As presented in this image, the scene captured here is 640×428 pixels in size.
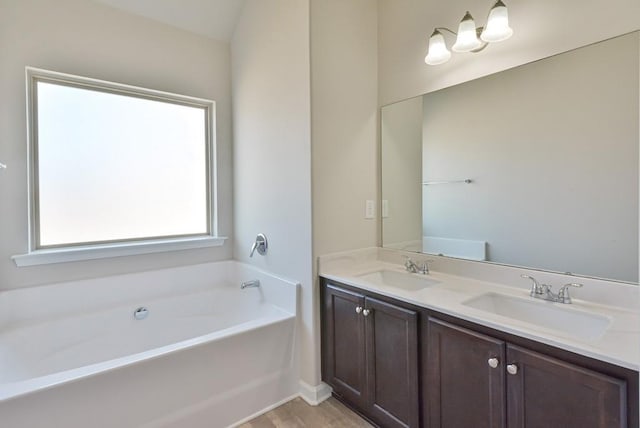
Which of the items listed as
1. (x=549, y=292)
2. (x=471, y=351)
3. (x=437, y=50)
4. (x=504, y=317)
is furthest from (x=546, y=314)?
(x=437, y=50)

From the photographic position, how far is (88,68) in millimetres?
2213

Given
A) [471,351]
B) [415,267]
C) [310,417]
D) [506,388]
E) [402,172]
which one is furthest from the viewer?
[402,172]

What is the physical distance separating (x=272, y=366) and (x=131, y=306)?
118 centimetres

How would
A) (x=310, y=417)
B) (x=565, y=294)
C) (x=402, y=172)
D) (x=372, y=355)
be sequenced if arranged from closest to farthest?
(x=565, y=294) → (x=372, y=355) → (x=310, y=417) → (x=402, y=172)

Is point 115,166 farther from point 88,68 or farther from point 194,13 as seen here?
point 194,13

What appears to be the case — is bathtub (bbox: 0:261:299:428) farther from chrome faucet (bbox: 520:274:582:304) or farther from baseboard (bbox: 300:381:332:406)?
chrome faucet (bbox: 520:274:582:304)

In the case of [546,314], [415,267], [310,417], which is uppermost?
[415,267]

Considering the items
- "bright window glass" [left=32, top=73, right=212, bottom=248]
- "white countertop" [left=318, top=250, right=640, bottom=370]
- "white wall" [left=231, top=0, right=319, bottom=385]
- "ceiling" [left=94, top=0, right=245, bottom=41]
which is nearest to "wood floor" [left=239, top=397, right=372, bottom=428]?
"white wall" [left=231, top=0, right=319, bottom=385]

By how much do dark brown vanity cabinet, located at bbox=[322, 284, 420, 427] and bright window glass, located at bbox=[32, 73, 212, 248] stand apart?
1564 millimetres

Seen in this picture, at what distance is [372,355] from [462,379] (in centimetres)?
53

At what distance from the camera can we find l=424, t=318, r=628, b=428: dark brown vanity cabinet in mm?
992

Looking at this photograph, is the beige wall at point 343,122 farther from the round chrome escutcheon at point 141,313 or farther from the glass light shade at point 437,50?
the round chrome escutcheon at point 141,313

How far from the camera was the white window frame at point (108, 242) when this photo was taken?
2.05 metres

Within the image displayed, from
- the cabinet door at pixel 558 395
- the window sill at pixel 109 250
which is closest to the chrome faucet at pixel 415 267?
the cabinet door at pixel 558 395
